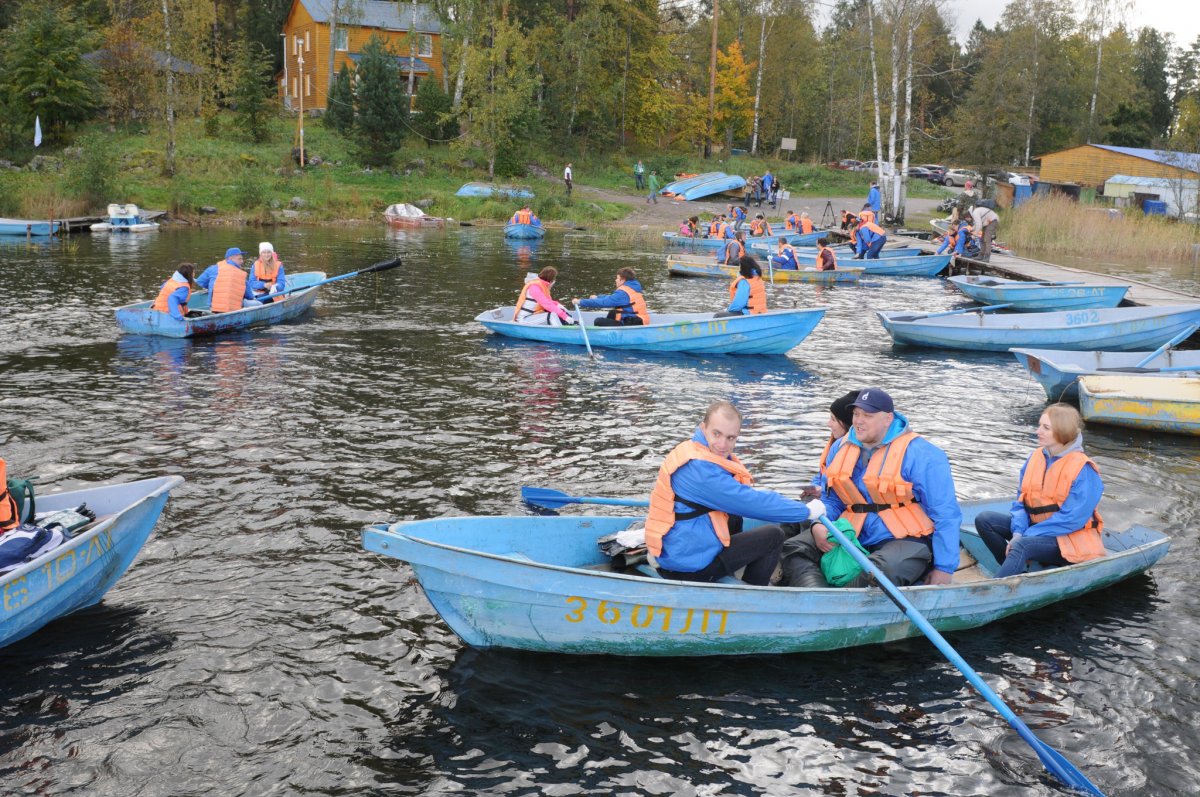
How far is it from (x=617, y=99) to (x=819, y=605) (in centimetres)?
5646

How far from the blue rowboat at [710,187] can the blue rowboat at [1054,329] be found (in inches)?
1380

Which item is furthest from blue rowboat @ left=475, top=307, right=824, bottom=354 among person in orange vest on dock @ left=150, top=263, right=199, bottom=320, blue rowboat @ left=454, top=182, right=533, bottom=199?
blue rowboat @ left=454, top=182, right=533, bottom=199

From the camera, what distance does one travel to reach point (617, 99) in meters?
59.8

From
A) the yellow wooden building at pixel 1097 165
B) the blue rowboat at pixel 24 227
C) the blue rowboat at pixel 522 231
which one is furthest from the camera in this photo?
the yellow wooden building at pixel 1097 165

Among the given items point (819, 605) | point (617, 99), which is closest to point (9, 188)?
point (617, 99)

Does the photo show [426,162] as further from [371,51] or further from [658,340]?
[658,340]

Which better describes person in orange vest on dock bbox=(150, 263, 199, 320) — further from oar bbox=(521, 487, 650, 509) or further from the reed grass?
the reed grass

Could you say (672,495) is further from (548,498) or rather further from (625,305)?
(625,305)

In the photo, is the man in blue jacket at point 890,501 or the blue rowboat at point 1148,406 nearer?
the man in blue jacket at point 890,501

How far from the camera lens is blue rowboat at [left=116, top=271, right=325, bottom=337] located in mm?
17281

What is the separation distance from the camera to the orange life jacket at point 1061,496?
298 inches


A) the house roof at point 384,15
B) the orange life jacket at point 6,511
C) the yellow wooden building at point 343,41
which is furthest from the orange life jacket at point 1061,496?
the house roof at point 384,15

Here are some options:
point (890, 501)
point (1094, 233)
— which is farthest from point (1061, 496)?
point (1094, 233)

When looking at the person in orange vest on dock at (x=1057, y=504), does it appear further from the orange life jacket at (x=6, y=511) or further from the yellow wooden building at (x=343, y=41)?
the yellow wooden building at (x=343, y=41)
